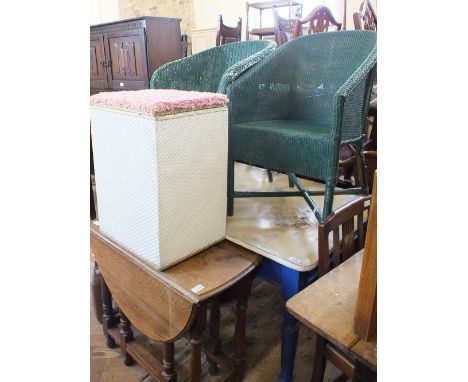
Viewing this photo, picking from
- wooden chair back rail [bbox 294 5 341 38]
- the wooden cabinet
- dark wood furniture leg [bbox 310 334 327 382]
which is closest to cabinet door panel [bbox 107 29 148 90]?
the wooden cabinet

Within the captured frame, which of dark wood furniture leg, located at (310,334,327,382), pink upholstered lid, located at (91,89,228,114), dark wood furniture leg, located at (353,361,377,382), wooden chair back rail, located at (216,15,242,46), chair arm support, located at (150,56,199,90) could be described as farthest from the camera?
wooden chair back rail, located at (216,15,242,46)

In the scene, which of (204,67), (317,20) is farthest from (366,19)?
(204,67)

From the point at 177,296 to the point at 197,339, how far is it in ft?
0.51

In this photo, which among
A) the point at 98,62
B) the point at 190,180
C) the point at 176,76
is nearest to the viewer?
the point at 190,180

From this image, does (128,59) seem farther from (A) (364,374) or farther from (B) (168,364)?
(A) (364,374)

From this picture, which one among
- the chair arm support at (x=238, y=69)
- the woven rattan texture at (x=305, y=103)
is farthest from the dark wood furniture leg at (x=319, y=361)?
the chair arm support at (x=238, y=69)

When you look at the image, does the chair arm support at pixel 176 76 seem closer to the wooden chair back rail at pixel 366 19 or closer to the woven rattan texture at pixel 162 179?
the woven rattan texture at pixel 162 179

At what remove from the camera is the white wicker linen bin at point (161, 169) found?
0.99 metres

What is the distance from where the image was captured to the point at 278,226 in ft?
4.90

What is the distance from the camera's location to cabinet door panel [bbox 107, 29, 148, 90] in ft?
10.0

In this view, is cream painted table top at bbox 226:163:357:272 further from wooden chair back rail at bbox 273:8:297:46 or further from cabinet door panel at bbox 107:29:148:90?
cabinet door panel at bbox 107:29:148:90

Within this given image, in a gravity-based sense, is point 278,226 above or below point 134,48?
below
